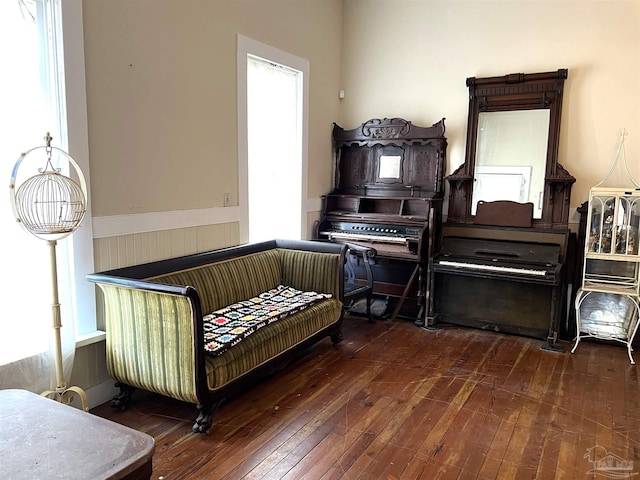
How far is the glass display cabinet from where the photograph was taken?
3771 mm

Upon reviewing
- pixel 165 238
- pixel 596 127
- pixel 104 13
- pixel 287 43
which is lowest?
A: pixel 165 238

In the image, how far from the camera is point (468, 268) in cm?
420

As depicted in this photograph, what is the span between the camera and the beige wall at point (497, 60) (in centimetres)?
406

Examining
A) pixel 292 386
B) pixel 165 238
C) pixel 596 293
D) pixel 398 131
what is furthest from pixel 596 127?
pixel 165 238

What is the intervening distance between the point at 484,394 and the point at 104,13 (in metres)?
3.22

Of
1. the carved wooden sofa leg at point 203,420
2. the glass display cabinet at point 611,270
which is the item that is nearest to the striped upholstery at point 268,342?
the carved wooden sofa leg at point 203,420

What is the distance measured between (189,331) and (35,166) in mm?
1158

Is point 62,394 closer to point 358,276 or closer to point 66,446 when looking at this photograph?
point 66,446

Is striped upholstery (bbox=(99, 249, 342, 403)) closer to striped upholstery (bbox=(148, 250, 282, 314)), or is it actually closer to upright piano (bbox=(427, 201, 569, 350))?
striped upholstery (bbox=(148, 250, 282, 314))

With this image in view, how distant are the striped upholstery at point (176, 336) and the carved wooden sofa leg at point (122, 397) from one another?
94 millimetres

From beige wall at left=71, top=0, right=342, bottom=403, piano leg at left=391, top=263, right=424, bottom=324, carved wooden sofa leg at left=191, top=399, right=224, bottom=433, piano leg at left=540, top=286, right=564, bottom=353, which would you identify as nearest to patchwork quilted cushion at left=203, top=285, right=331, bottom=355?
carved wooden sofa leg at left=191, top=399, right=224, bottom=433

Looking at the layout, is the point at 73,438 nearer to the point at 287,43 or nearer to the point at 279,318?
the point at 279,318

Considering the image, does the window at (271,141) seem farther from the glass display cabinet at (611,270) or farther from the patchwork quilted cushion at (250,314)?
the glass display cabinet at (611,270)

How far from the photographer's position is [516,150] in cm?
436
